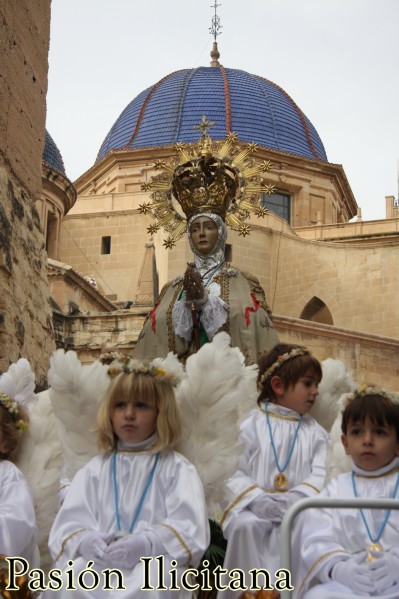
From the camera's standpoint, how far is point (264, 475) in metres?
7.18

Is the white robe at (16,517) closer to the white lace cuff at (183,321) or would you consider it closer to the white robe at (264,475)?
the white robe at (264,475)

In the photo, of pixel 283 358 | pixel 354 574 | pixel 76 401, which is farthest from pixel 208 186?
pixel 354 574

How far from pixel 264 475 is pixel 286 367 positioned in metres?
0.69

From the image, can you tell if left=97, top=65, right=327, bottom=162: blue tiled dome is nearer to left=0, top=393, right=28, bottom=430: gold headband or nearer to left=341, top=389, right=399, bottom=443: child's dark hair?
left=0, top=393, right=28, bottom=430: gold headband

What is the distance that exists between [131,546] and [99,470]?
0.68m

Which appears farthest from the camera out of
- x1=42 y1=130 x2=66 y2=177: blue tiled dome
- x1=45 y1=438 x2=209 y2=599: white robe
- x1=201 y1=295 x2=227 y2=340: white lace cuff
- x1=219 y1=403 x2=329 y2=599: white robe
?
x1=42 y1=130 x2=66 y2=177: blue tiled dome

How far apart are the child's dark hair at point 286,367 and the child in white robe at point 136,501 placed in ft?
3.87

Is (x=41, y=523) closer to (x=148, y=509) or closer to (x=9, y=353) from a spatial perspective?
(x=148, y=509)

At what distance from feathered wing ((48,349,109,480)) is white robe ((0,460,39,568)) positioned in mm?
495

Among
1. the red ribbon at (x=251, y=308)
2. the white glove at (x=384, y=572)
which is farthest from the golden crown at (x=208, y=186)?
the white glove at (x=384, y=572)

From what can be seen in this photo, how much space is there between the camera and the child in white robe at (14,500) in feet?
20.0

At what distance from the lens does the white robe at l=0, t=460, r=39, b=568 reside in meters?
6.08

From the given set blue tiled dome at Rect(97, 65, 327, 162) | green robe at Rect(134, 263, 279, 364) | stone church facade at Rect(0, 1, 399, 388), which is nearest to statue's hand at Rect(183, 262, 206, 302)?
green robe at Rect(134, 263, 279, 364)

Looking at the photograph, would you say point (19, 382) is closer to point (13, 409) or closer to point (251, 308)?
point (13, 409)
